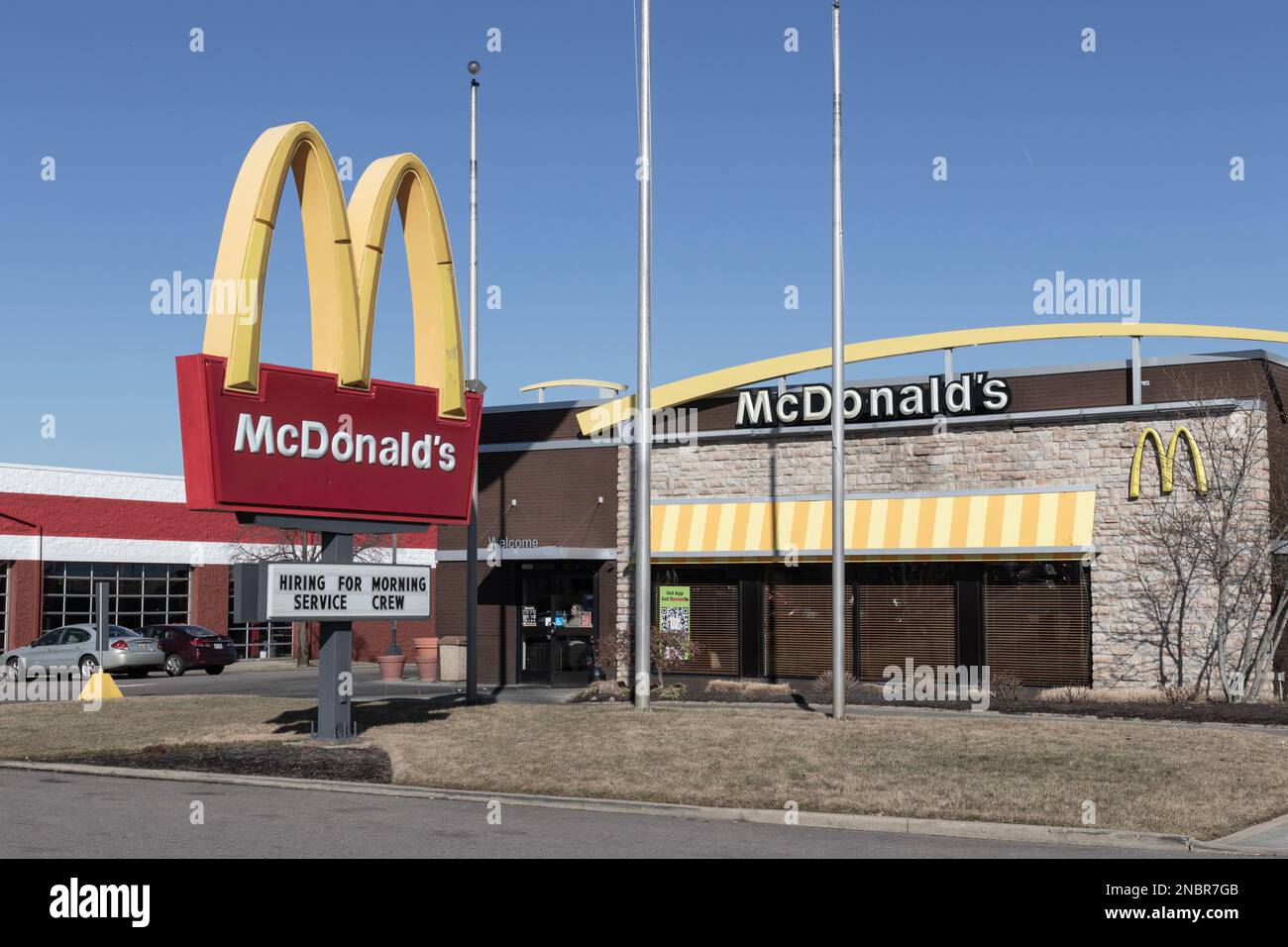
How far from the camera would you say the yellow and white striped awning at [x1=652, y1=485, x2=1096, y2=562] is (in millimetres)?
25719

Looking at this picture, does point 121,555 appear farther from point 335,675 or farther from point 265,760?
point 265,760

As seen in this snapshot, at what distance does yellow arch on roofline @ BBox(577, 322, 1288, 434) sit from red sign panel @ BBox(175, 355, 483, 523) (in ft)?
31.0

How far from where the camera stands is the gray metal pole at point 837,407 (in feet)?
70.2

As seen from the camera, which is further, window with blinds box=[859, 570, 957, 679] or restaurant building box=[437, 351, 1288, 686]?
window with blinds box=[859, 570, 957, 679]

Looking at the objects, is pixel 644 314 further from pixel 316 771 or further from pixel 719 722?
pixel 316 771

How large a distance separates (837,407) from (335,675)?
8.60 meters

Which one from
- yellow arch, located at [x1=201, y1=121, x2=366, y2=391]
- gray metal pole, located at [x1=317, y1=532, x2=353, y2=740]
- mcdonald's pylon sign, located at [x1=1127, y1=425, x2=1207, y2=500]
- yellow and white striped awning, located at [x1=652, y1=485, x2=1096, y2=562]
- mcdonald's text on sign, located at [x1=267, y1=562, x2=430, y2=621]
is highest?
yellow arch, located at [x1=201, y1=121, x2=366, y2=391]

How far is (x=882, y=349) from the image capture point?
28.1 meters

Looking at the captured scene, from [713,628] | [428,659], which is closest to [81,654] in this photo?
[428,659]

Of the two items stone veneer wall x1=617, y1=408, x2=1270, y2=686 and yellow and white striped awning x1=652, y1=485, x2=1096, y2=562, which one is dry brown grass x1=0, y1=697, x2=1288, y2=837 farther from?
yellow and white striped awning x1=652, y1=485, x2=1096, y2=562

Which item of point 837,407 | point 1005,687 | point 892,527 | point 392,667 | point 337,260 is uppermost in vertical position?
point 337,260

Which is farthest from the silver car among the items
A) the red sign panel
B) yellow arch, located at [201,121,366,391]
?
yellow arch, located at [201,121,366,391]

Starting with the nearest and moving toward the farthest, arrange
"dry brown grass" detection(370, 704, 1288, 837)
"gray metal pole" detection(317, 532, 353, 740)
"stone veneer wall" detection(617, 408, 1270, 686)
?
"dry brown grass" detection(370, 704, 1288, 837), "gray metal pole" detection(317, 532, 353, 740), "stone veneer wall" detection(617, 408, 1270, 686)
